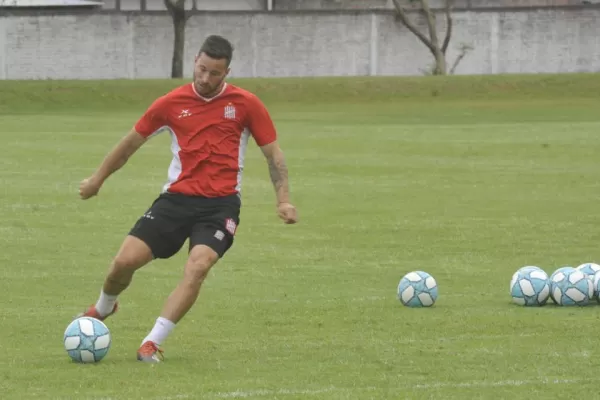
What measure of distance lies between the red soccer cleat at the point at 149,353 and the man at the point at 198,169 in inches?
23.1

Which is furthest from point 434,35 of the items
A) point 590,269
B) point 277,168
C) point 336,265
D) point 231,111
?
point 231,111

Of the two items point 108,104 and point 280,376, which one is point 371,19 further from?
point 280,376

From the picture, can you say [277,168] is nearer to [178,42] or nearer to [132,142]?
[132,142]

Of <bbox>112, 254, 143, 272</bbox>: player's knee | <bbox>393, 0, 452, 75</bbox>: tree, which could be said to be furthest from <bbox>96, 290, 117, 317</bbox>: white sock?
<bbox>393, 0, 452, 75</bbox>: tree

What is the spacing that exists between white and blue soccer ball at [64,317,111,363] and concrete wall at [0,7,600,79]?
44.9 meters

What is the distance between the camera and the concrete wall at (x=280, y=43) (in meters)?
52.6

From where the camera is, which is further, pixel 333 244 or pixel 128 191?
pixel 128 191

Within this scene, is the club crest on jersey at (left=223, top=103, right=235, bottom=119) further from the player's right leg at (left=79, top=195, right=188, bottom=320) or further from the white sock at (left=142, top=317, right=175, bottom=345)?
the white sock at (left=142, top=317, right=175, bottom=345)

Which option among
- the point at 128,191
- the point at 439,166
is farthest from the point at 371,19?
the point at 128,191

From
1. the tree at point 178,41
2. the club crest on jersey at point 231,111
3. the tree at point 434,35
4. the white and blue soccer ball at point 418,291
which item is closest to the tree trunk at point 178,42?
the tree at point 178,41

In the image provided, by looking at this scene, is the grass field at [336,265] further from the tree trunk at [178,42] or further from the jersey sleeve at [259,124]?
the tree trunk at [178,42]

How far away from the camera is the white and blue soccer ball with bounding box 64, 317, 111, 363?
8.67 m

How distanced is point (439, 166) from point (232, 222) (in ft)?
54.0

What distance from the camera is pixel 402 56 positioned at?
179ft
